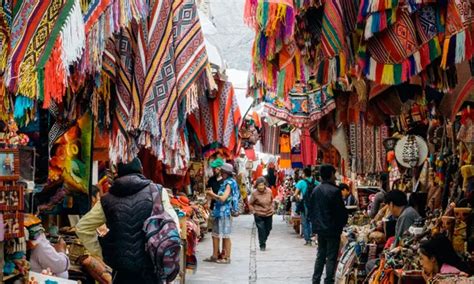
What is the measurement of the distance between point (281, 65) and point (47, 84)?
529cm

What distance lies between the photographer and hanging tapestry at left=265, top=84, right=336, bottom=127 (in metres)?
11.1

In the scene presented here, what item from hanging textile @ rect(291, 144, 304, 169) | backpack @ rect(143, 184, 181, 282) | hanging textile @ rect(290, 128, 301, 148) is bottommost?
backpack @ rect(143, 184, 181, 282)

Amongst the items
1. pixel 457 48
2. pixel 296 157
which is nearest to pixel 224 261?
pixel 296 157

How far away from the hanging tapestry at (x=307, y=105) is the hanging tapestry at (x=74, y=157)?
152 inches

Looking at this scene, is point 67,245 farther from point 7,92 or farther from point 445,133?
point 445,133

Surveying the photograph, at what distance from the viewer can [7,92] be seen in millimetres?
5219

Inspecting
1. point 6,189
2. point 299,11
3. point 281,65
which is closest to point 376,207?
point 281,65

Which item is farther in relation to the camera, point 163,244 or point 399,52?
point 163,244

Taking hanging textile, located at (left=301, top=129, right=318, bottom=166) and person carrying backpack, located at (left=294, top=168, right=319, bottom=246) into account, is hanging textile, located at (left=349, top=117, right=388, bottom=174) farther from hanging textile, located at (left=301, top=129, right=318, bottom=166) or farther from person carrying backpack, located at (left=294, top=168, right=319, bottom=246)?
hanging textile, located at (left=301, top=129, right=318, bottom=166)

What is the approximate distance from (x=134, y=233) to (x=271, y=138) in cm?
1458

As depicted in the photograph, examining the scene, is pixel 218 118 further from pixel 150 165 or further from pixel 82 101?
pixel 82 101

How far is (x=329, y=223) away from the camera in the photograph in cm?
1027

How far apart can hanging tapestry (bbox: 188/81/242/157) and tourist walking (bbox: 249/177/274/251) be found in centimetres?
440

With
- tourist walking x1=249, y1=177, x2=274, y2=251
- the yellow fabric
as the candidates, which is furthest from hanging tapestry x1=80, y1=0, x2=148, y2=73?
tourist walking x1=249, y1=177, x2=274, y2=251
